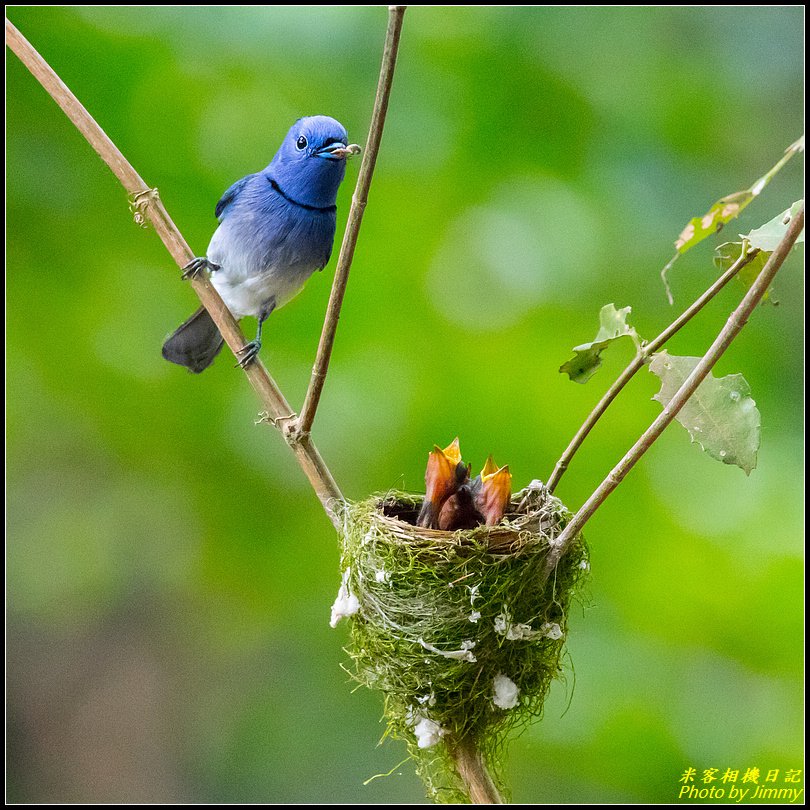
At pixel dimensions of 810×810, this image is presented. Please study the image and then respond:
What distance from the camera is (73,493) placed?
3541 millimetres

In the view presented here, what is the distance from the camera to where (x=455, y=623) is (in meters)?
1.77

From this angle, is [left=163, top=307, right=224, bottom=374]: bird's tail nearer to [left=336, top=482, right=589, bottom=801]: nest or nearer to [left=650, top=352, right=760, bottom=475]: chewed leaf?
[left=336, top=482, right=589, bottom=801]: nest

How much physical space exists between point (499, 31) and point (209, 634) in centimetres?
270

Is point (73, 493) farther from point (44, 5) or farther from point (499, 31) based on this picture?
point (499, 31)

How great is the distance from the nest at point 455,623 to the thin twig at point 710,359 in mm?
246

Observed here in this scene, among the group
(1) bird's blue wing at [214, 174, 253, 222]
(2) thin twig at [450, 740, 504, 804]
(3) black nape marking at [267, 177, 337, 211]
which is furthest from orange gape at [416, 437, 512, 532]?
(1) bird's blue wing at [214, 174, 253, 222]

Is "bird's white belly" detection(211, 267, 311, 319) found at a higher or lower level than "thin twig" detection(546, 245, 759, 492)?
higher

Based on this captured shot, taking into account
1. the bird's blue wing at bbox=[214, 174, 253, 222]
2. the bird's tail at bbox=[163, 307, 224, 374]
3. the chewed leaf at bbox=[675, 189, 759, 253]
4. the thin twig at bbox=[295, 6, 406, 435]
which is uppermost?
the bird's blue wing at bbox=[214, 174, 253, 222]

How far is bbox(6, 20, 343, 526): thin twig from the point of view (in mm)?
1738

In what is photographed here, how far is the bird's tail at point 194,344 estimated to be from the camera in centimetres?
276

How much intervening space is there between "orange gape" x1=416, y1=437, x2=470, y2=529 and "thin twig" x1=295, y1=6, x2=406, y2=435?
32cm

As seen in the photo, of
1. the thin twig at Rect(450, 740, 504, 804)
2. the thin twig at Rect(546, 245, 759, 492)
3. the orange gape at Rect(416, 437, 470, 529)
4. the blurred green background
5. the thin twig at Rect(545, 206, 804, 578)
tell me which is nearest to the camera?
the thin twig at Rect(545, 206, 804, 578)

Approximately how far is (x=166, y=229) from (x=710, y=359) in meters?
1.13

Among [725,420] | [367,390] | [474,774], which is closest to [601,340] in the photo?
[725,420]
